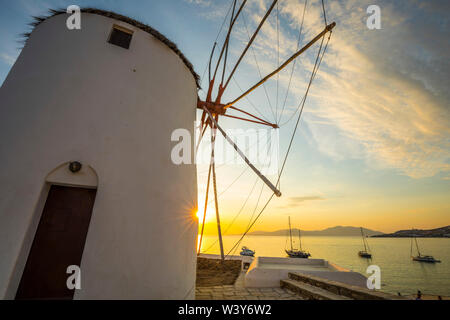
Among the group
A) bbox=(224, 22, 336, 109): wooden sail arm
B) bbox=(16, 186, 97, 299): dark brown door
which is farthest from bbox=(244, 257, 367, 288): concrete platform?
bbox=(224, 22, 336, 109): wooden sail arm

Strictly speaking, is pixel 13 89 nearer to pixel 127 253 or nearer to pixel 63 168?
pixel 63 168

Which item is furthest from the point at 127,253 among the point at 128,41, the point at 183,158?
the point at 128,41

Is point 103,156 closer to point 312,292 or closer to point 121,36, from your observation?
point 121,36

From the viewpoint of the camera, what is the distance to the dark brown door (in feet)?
10.7

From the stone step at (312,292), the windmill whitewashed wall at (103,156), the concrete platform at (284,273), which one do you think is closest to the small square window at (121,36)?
the windmill whitewashed wall at (103,156)

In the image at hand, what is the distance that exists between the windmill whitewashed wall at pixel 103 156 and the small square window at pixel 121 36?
13 cm

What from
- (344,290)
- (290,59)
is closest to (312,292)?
(344,290)

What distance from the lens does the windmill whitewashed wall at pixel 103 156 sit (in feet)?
10.9

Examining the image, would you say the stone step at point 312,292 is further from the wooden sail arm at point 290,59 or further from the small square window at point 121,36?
the small square window at point 121,36

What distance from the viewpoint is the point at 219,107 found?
7.81 m

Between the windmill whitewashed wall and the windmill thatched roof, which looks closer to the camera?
the windmill whitewashed wall

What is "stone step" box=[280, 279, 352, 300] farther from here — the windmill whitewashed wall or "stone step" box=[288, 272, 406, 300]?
the windmill whitewashed wall

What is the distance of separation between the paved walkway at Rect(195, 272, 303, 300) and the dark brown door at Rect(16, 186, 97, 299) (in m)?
3.11
